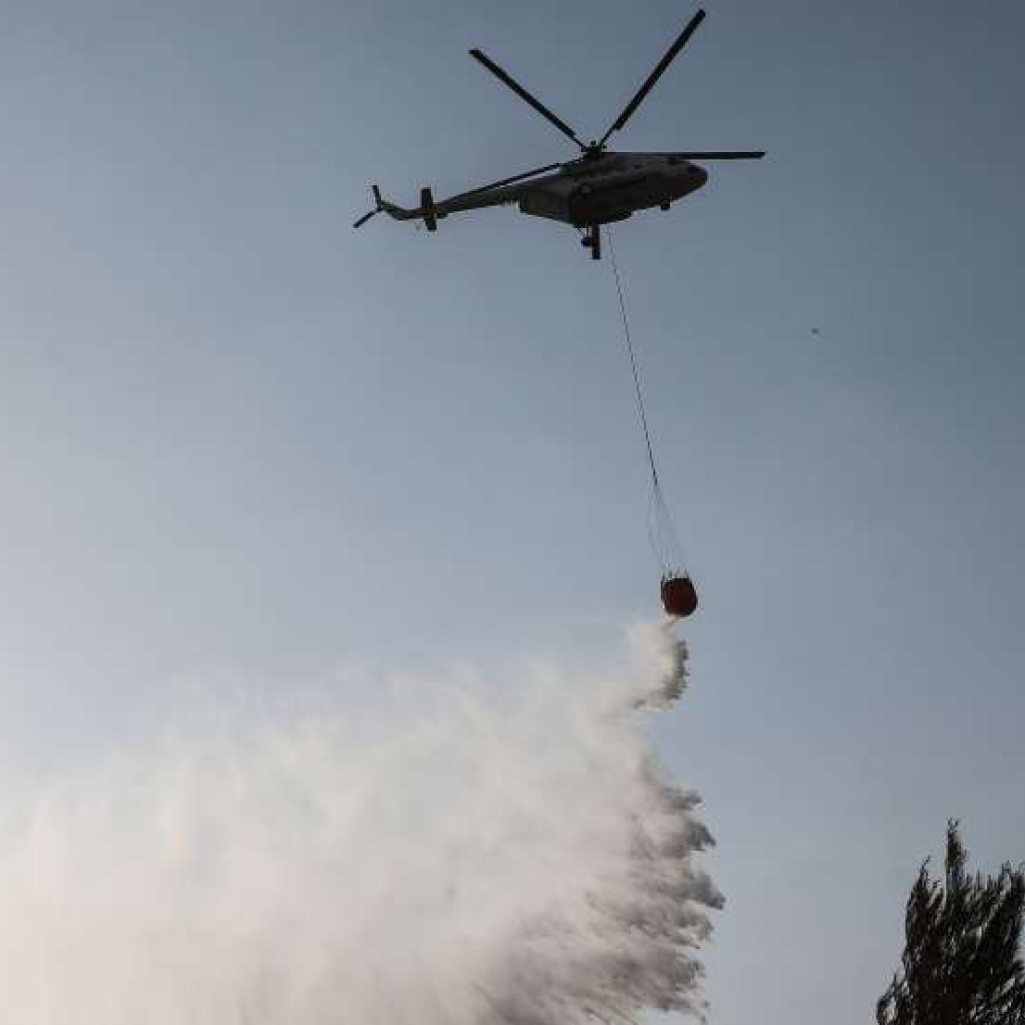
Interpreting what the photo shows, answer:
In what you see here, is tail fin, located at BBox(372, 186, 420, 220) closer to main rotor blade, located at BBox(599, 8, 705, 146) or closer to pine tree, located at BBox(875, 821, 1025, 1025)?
main rotor blade, located at BBox(599, 8, 705, 146)

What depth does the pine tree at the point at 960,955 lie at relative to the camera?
2633 centimetres

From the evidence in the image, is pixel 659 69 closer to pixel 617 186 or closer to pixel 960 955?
pixel 617 186

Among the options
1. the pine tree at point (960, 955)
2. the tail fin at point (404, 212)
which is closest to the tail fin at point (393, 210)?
the tail fin at point (404, 212)

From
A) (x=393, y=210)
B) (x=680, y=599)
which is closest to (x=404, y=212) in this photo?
(x=393, y=210)

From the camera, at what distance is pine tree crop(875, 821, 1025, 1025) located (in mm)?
26328

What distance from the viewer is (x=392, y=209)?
115 ft

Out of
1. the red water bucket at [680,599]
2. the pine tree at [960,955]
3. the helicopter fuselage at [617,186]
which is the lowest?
the pine tree at [960,955]

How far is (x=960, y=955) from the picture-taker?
27000mm

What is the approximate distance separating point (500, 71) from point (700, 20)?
4814 mm

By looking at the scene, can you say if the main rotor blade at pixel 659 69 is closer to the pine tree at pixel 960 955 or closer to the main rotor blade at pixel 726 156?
the main rotor blade at pixel 726 156

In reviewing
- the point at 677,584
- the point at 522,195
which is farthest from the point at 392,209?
the point at 677,584

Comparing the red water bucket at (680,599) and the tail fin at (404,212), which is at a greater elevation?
the tail fin at (404,212)

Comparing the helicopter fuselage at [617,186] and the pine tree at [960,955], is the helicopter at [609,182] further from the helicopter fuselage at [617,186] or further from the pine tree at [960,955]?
the pine tree at [960,955]

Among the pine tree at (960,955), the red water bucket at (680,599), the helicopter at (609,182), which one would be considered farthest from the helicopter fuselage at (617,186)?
the pine tree at (960,955)
